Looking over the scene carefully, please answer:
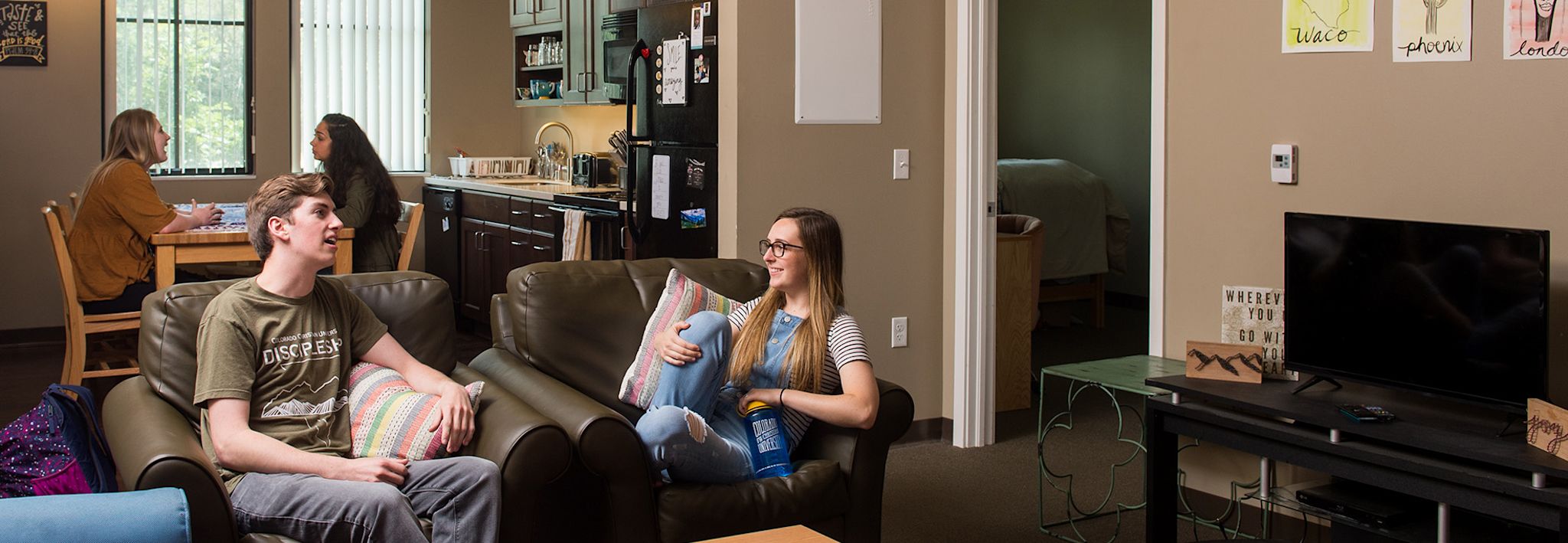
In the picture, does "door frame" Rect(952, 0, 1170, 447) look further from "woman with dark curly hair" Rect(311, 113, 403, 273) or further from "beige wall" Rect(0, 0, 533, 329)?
"beige wall" Rect(0, 0, 533, 329)

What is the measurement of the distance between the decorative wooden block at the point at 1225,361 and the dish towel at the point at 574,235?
3.18 meters

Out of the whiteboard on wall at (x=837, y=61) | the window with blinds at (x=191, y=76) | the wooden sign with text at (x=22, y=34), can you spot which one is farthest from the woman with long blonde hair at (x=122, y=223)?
the whiteboard on wall at (x=837, y=61)

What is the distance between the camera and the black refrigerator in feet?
15.2

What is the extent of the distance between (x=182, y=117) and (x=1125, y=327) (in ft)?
18.1

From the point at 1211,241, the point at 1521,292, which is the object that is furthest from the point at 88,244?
the point at 1521,292

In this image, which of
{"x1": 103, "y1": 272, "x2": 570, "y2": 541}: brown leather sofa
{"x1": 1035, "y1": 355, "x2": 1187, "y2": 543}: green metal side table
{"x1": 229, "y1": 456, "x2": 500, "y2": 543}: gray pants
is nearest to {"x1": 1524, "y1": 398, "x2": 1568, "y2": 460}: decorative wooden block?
{"x1": 1035, "y1": 355, "x2": 1187, "y2": 543}: green metal side table

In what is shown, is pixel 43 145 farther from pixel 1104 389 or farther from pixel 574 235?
pixel 1104 389

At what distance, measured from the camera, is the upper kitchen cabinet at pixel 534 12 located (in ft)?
23.3

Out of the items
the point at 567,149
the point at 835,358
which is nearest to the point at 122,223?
the point at 567,149

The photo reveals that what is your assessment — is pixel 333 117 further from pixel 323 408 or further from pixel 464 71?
pixel 323 408

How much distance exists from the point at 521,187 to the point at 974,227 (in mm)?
2938

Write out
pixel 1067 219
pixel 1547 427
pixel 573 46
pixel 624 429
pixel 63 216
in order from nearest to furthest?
pixel 1547 427 → pixel 624 429 → pixel 63 216 → pixel 573 46 → pixel 1067 219

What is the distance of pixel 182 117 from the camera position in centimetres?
721

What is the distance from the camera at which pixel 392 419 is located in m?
2.66
